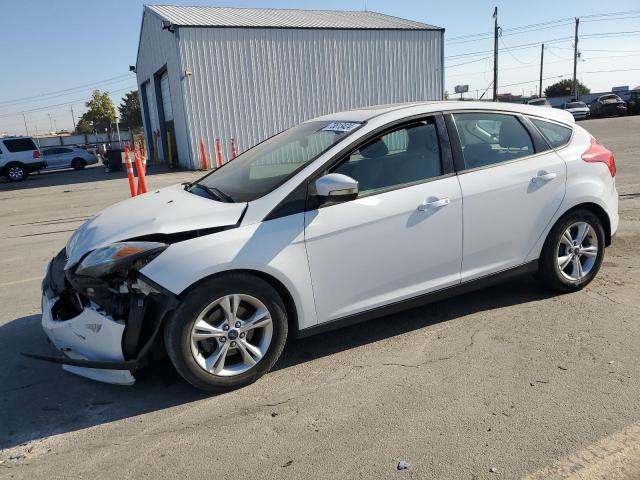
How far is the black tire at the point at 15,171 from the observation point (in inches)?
913

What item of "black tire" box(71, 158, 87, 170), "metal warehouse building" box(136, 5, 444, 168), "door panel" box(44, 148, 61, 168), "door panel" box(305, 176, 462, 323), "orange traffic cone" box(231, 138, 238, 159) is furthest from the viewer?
"black tire" box(71, 158, 87, 170)

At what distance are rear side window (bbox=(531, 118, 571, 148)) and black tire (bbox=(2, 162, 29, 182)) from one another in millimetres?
24153

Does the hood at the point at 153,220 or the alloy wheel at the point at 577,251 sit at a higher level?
the hood at the point at 153,220

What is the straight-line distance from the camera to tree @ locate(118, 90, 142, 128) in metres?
91.8

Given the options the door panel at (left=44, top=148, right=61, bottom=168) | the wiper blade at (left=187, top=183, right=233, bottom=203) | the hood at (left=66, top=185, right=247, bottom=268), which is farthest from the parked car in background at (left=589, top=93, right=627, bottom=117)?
the hood at (left=66, top=185, right=247, bottom=268)

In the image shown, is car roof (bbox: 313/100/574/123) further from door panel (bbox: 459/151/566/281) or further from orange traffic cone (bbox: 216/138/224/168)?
orange traffic cone (bbox: 216/138/224/168)

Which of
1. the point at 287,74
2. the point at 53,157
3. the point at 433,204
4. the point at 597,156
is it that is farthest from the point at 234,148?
the point at 433,204

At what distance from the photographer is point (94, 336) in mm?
3154

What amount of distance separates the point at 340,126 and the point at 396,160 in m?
0.49

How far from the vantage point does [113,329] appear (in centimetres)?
310

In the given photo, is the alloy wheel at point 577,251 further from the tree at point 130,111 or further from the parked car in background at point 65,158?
the tree at point 130,111

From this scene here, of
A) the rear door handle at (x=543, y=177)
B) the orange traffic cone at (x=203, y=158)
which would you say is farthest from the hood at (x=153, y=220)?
the orange traffic cone at (x=203, y=158)

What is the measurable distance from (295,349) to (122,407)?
1219 mm

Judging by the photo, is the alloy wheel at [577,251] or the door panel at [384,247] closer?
the door panel at [384,247]
